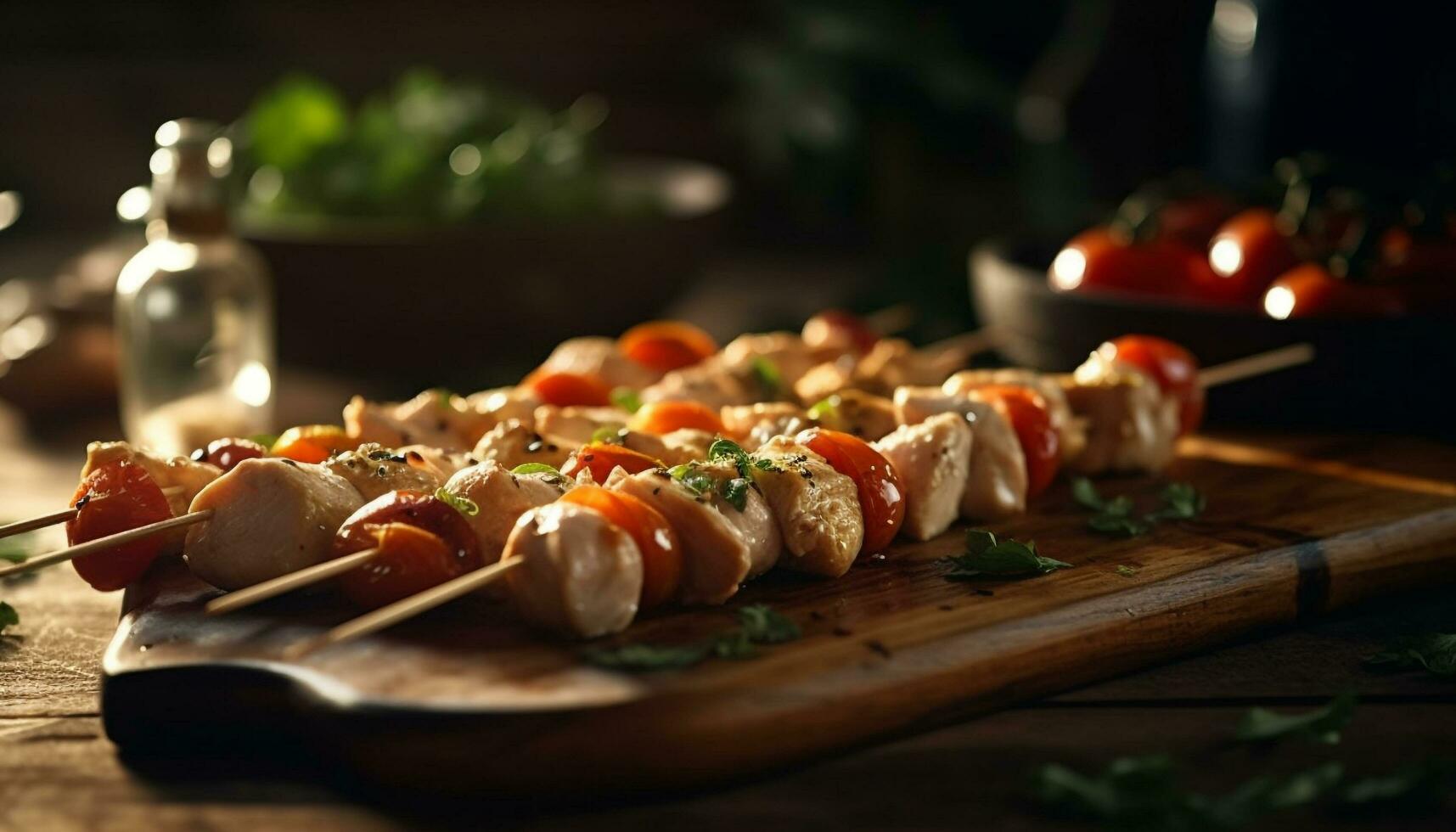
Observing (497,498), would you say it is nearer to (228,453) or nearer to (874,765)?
(228,453)

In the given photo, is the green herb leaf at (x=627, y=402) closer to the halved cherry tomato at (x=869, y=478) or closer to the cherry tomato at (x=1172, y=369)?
the halved cherry tomato at (x=869, y=478)

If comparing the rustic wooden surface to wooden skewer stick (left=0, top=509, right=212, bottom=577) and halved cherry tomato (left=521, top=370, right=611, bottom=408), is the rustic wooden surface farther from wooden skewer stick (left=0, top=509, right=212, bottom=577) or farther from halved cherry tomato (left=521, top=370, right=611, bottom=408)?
halved cherry tomato (left=521, top=370, right=611, bottom=408)

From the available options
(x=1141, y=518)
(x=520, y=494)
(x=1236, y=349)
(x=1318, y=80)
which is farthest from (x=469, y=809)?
(x=1318, y=80)

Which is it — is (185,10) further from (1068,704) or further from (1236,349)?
(1068,704)

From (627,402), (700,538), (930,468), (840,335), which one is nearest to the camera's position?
(700,538)

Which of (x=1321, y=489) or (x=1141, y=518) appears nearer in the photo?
(x=1141, y=518)

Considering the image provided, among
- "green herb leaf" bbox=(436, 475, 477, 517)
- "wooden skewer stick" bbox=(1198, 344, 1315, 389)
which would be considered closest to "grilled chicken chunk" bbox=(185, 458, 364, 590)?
"green herb leaf" bbox=(436, 475, 477, 517)

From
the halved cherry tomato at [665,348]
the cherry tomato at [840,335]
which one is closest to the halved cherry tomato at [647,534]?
the halved cherry tomato at [665,348]

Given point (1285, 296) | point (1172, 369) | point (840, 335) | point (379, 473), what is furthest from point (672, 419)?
point (1285, 296)
